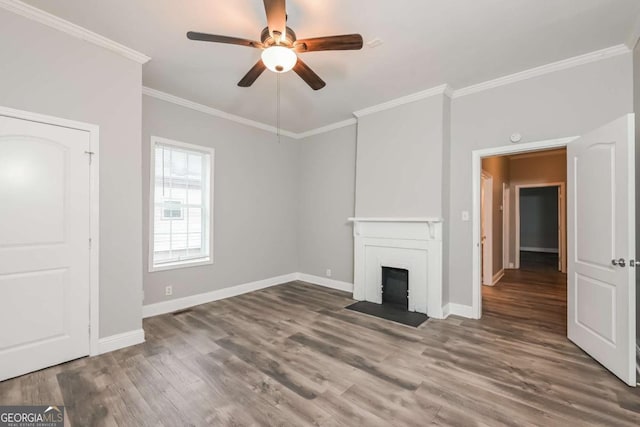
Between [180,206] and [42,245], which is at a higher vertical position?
[180,206]

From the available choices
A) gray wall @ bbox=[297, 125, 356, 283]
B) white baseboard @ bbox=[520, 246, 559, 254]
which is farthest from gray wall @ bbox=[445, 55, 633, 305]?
white baseboard @ bbox=[520, 246, 559, 254]

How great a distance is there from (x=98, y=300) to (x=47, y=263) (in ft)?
1.71

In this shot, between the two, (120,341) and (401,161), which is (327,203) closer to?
(401,161)

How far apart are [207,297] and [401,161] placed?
138 inches

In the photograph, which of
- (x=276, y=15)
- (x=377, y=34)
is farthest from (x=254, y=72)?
(x=377, y=34)

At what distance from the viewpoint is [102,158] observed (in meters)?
2.64

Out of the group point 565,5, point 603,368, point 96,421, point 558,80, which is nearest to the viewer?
point 96,421

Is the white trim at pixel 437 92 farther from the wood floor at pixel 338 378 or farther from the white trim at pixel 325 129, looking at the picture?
the wood floor at pixel 338 378

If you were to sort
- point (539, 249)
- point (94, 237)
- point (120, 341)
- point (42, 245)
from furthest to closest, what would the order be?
point (539, 249), point (120, 341), point (94, 237), point (42, 245)

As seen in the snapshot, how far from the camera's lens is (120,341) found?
2719mm

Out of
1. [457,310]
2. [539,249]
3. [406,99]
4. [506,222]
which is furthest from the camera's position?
[539,249]

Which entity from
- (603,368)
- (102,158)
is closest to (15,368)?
(102,158)

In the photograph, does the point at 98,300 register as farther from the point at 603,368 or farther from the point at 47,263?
the point at 603,368

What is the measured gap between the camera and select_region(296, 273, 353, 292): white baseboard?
4.80 meters
